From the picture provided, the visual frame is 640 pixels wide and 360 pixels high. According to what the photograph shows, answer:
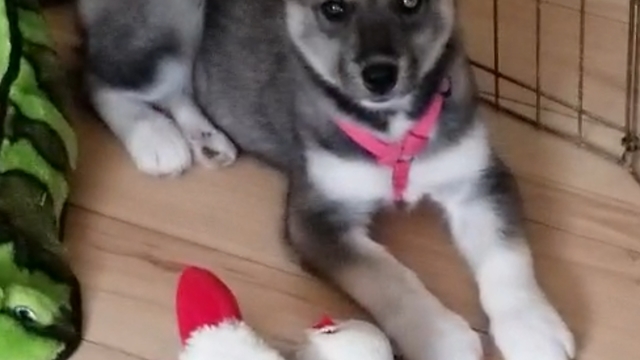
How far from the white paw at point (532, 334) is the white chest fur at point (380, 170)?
0.25 m

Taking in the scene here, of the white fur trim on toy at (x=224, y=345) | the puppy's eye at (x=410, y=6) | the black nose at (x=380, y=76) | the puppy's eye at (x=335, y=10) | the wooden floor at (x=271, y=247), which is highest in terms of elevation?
the puppy's eye at (x=410, y=6)

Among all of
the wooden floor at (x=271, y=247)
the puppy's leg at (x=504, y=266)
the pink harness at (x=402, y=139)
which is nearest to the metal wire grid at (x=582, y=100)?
the wooden floor at (x=271, y=247)

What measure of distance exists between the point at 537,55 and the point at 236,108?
22.5 inches

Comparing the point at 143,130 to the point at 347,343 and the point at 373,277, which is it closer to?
the point at 373,277

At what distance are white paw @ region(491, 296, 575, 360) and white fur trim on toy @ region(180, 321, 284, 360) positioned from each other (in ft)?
1.11

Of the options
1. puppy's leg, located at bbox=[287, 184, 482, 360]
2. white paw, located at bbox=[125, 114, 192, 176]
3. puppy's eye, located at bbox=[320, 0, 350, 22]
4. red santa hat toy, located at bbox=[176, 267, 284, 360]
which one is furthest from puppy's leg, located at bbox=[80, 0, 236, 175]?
red santa hat toy, located at bbox=[176, 267, 284, 360]

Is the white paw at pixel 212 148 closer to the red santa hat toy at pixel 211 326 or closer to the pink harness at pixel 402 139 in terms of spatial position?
the pink harness at pixel 402 139

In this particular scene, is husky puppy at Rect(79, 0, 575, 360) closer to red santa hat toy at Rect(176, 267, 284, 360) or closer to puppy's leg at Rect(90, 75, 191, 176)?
puppy's leg at Rect(90, 75, 191, 176)

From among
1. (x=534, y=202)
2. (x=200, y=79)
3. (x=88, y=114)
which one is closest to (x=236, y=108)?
(x=200, y=79)

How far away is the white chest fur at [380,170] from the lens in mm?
1938

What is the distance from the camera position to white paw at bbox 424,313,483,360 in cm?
176

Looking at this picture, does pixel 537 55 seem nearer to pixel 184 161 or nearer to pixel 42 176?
pixel 184 161

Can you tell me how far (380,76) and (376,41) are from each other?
49 mm

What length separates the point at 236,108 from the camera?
2209mm
